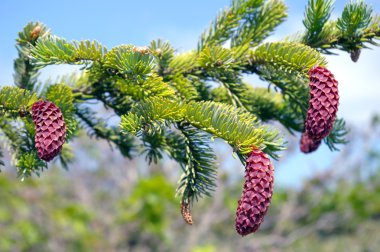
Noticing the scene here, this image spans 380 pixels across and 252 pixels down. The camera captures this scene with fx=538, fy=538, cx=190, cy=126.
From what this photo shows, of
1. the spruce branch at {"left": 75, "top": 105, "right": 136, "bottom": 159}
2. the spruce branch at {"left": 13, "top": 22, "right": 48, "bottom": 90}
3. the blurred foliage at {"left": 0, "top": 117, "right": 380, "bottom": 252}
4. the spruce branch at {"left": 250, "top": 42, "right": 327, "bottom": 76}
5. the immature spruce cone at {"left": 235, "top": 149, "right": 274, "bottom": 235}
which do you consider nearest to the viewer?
the immature spruce cone at {"left": 235, "top": 149, "right": 274, "bottom": 235}

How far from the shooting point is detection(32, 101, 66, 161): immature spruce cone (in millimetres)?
912

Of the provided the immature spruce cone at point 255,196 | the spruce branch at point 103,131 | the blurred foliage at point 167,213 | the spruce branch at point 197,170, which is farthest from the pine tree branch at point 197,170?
the blurred foliage at point 167,213

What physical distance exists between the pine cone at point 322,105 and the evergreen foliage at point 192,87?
0.07 meters

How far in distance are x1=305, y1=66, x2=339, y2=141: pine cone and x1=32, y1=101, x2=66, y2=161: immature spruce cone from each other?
0.43 m

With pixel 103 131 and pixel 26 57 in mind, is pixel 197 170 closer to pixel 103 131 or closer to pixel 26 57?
pixel 103 131

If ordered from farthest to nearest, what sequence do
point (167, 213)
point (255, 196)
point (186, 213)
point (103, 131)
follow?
point (167, 213), point (103, 131), point (186, 213), point (255, 196)

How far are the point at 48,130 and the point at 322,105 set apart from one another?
18.3 inches

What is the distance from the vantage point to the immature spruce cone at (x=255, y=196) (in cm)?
83

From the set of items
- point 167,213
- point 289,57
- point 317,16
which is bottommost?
point 289,57

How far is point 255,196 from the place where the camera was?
83cm

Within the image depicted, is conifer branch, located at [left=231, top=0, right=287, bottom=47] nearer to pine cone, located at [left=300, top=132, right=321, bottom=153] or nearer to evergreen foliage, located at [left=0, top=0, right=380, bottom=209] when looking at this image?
evergreen foliage, located at [left=0, top=0, right=380, bottom=209]

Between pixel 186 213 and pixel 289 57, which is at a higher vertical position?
pixel 289 57

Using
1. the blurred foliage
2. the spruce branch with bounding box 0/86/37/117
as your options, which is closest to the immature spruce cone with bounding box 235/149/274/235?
the spruce branch with bounding box 0/86/37/117

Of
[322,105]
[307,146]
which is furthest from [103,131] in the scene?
[322,105]
